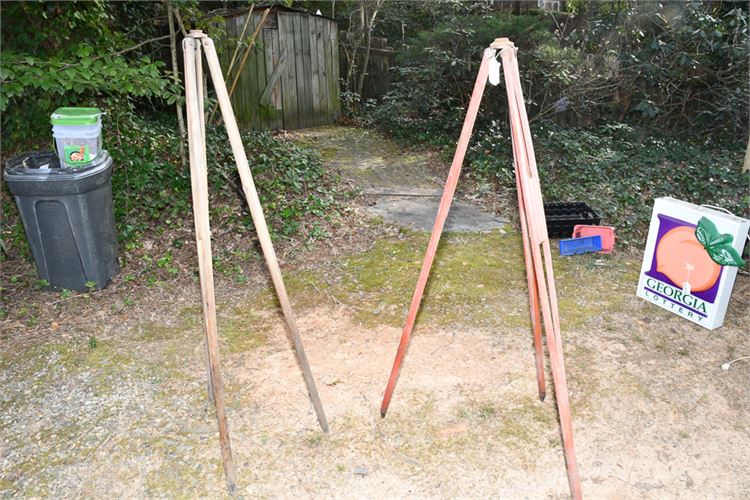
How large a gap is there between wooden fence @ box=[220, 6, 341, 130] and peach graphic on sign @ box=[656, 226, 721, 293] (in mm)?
5832

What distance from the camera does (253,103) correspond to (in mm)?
8141

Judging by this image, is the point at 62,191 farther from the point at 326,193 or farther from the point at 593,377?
the point at 593,377

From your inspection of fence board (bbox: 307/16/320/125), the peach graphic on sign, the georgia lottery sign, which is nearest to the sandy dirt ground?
the georgia lottery sign

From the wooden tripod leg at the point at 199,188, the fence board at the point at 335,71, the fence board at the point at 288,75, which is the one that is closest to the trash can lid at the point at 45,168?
the wooden tripod leg at the point at 199,188

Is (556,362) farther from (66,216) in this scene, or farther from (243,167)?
(66,216)

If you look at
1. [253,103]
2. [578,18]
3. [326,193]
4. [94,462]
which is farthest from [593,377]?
[253,103]

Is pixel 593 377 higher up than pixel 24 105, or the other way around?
pixel 24 105

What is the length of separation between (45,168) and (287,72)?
17.1ft

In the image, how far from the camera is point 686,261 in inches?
140

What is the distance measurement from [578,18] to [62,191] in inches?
256

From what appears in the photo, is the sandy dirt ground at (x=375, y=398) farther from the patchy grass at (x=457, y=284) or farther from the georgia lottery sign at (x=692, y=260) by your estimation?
the georgia lottery sign at (x=692, y=260)

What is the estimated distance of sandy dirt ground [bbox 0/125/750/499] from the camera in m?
2.37

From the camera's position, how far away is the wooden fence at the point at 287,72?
802cm

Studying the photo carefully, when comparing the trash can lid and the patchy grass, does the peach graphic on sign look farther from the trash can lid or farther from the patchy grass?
the trash can lid
